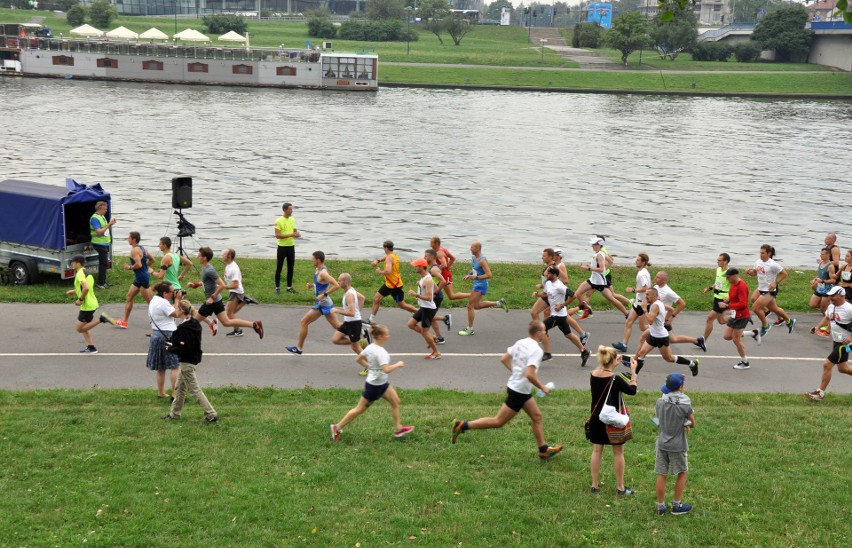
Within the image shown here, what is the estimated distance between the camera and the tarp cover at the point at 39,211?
1925 cm

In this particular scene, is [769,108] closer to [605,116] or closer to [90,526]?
[605,116]

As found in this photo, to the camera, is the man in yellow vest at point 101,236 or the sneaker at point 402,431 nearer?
the sneaker at point 402,431

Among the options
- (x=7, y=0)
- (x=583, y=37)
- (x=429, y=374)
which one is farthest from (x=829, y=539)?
(x=7, y=0)

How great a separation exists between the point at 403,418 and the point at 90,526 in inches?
176

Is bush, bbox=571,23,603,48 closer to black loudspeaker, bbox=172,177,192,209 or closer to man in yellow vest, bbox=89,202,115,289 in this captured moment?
black loudspeaker, bbox=172,177,192,209

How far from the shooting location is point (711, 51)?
110938mm

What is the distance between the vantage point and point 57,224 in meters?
19.3

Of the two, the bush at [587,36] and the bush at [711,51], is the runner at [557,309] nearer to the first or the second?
the bush at [711,51]

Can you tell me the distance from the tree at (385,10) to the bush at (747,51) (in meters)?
56.1

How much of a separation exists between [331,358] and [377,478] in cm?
511

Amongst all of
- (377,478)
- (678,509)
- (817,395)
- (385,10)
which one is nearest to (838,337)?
(817,395)

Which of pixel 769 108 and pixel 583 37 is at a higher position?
pixel 583 37

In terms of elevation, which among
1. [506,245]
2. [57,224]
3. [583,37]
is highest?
[583,37]

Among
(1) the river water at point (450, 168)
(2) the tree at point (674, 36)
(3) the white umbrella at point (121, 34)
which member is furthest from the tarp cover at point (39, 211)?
(2) the tree at point (674, 36)
